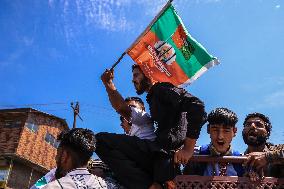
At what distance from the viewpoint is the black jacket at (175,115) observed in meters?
3.68

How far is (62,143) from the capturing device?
3.55 metres

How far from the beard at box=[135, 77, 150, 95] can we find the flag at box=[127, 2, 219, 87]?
0.91 ft

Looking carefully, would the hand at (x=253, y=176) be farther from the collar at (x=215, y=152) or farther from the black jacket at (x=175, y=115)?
the black jacket at (x=175, y=115)

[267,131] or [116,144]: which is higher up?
[267,131]

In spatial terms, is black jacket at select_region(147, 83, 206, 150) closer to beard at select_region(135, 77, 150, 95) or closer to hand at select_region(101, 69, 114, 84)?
beard at select_region(135, 77, 150, 95)

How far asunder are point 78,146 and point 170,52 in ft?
7.32

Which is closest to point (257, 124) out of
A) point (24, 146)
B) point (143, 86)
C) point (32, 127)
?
point (143, 86)

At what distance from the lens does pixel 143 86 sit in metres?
4.39

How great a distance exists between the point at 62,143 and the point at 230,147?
6.61 ft

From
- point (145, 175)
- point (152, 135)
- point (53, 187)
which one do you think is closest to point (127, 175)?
point (145, 175)

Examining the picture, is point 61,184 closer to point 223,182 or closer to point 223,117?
point 223,182

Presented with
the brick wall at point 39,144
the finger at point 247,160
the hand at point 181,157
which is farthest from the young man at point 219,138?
the brick wall at point 39,144

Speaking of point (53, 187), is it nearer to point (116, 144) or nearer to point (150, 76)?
point (116, 144)

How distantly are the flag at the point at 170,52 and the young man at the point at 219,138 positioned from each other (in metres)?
0.85
